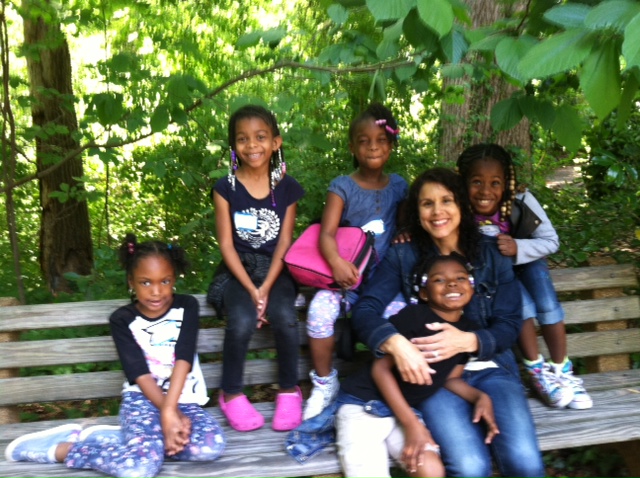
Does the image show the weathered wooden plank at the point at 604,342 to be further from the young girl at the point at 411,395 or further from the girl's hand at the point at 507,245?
the young girl at the point at 411,395

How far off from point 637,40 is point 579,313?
2357 mm

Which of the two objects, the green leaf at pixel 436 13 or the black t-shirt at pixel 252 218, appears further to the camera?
the black t-shirt at pixel 252 218

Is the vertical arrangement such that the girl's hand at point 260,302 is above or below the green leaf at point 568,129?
below

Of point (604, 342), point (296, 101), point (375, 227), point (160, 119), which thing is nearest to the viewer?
point (375, 227)

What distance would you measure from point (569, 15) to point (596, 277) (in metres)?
2.14

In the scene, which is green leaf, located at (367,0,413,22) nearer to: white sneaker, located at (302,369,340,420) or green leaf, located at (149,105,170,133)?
white sneaker, located at (302,369,340,420)

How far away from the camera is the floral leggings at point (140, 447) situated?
263 cm

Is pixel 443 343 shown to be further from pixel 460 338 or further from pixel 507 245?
pixel 507 245

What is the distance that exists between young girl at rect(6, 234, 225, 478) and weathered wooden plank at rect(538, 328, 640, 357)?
1.93 meters

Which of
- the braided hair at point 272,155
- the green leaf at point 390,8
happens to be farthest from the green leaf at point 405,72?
the green leaf at point 390,8

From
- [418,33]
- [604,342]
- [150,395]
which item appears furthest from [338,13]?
[604,342]

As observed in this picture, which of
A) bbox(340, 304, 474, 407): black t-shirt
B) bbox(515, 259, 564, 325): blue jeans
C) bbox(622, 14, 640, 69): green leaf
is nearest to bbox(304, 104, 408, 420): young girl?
bbox(340, 304, 474, 407): black t-shirt

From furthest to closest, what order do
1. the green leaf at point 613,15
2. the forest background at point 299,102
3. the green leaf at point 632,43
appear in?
the forest background at point 299,102 → the green leaf at point 613,15 → the green leaf at point 632,43

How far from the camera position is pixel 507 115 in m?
2.97
